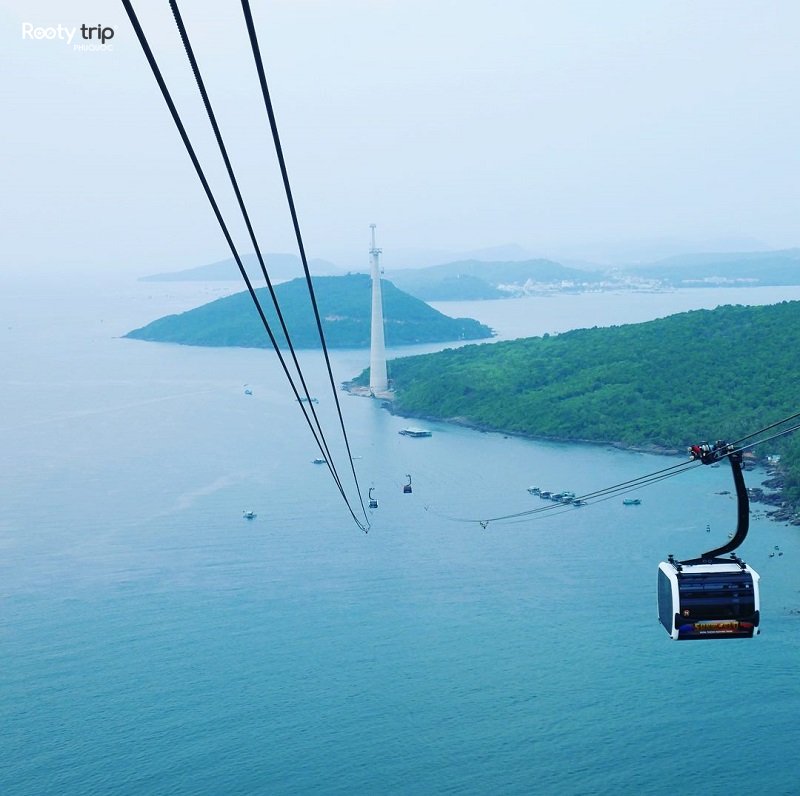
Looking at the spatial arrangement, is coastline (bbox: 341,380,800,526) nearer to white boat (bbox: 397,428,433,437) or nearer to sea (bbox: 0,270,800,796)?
sea (bbox: 0,270,800,796)

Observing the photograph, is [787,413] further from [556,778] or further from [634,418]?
[556,778]

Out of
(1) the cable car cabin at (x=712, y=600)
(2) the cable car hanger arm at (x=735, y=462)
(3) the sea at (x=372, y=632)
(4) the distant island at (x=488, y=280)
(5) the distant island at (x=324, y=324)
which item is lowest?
(3) the sea at (x=372, y=632)

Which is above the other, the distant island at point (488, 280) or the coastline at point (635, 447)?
the distant island at point (488, 280)

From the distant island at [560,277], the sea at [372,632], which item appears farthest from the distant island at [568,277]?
the sea at [372,632]

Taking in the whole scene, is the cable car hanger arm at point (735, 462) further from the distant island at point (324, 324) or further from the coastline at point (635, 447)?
the distant island at point (324, 324)

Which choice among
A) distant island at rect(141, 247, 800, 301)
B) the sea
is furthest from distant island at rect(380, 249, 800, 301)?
the sea

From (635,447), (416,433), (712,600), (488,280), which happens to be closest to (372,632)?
(712,600)

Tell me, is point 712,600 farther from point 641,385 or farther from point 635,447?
point 641,385
